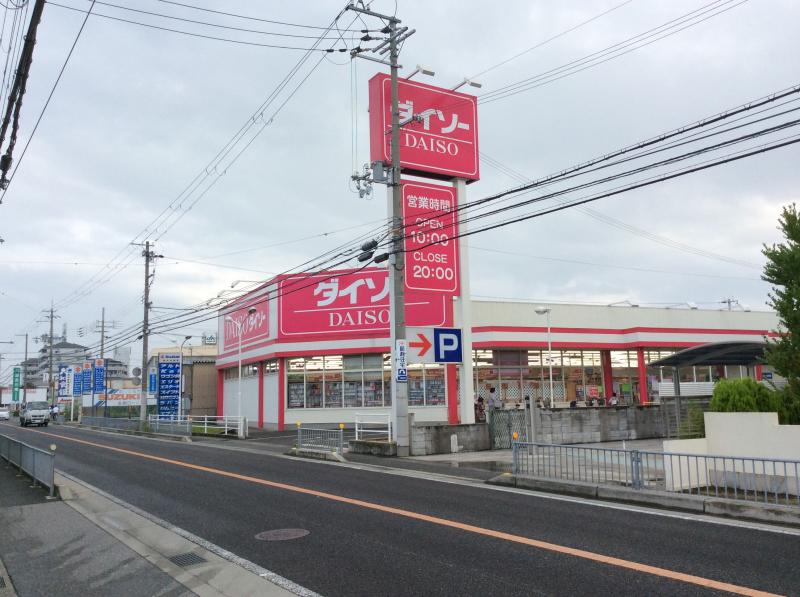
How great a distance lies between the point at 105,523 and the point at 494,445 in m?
14.2

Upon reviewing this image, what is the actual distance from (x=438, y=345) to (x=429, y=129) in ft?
34.0

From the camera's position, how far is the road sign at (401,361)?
1955 centimetres

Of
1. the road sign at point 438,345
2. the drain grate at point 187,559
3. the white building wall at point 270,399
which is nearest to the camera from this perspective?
the drain grate at point 187,559

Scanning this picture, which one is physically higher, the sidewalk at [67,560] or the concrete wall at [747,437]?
the concrete wall at [747,437]

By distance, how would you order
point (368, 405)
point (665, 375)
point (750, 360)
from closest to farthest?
point (750, 360) < point (368, 405) < point (665, 375)

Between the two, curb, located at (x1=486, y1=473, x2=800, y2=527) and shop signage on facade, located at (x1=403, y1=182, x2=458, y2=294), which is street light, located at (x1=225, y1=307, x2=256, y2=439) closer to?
shop signage on facade, located at (x1=403, y1=182, x2=458, y2=294)

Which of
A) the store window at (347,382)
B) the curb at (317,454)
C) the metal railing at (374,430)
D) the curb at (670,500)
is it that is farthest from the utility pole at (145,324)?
the curb at (670,500)

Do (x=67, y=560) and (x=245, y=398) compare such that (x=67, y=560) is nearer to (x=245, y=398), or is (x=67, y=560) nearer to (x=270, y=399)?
(x=270, y=399)

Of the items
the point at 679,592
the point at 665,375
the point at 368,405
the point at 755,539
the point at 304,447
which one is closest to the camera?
the point at 679,592

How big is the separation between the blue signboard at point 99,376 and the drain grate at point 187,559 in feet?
173

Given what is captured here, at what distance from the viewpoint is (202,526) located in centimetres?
952

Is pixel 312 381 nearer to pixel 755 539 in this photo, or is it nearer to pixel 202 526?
pixel 202 526

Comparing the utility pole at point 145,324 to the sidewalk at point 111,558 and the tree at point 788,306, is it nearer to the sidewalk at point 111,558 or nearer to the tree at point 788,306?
the sidewalk at point 111,558

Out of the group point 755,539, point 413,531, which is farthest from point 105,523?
point 755,539
